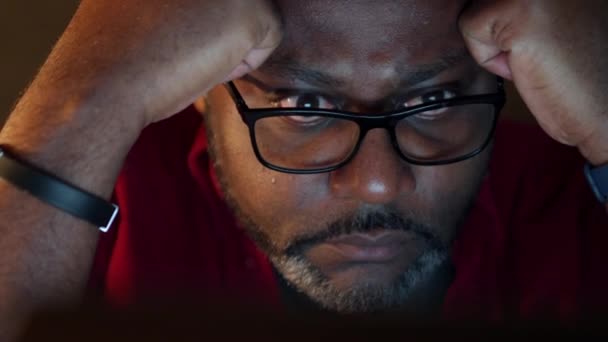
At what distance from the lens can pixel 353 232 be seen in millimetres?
1140

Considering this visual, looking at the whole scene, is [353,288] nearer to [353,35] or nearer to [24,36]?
[353,35]

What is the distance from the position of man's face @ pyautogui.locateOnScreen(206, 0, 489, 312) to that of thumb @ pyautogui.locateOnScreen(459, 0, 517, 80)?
0.12 feet

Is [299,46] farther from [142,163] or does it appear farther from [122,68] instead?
[142,163]

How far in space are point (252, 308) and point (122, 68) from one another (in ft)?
2.19

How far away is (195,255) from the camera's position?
52.2 inches

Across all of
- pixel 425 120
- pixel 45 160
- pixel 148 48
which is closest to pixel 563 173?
pixel 425 120

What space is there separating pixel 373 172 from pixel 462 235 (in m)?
0.38

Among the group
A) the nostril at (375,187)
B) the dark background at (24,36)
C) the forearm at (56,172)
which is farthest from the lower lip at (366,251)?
the dark background at (24,36)

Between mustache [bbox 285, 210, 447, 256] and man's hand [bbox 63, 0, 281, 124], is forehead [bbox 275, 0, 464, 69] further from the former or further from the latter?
mustache [bbox 285, 210, 447, 256]

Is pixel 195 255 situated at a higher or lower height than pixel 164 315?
lower

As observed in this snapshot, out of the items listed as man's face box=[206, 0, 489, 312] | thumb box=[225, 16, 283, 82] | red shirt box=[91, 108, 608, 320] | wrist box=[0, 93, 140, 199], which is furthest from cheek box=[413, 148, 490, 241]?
wrist box=[0, 93, 140, 199]

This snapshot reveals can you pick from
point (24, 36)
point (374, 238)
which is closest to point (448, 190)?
point (374, 238)

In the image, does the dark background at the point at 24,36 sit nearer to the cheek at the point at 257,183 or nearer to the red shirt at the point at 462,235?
the red shirt at the point at 462,235

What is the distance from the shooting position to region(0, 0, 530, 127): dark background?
1.69 m
